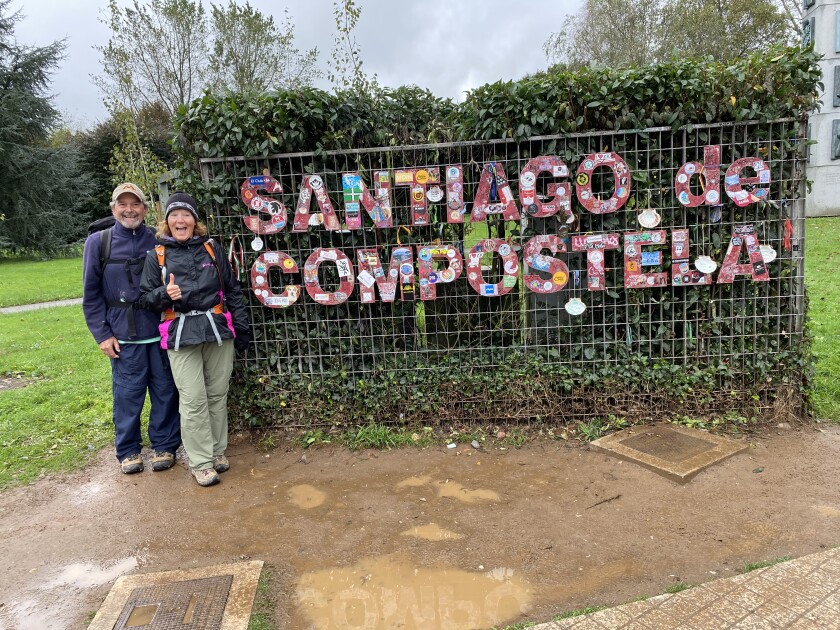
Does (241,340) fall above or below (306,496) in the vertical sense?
above

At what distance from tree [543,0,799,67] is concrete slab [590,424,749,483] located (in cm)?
2261

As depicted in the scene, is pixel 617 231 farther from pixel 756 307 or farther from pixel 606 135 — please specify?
pixel 756 307

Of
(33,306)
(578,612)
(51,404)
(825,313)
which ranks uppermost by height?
(33,306)

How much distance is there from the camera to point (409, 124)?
457cm

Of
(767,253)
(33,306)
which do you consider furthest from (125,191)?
(33,306)

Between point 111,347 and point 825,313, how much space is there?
8.27 m

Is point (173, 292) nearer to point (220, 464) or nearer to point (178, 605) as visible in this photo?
point (220, 464)

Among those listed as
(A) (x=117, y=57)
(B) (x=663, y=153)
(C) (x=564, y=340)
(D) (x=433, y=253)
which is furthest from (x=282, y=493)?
(A) (x=117, y=57)

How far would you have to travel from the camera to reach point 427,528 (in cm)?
334

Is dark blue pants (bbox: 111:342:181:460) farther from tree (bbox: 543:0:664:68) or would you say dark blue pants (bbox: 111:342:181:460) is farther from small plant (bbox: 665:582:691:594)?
tree (bbox: 543:0:664:68)

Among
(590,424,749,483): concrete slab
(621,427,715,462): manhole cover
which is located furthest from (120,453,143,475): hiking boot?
(621,427,715,462): manhole cover

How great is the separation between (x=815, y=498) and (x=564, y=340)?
6.32 feet

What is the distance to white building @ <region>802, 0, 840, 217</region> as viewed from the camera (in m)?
14.4

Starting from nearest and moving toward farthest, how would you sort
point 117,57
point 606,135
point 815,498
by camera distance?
1. point 815,498
2. point 606,135
3. point 117,57
